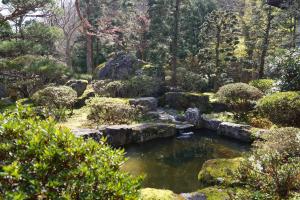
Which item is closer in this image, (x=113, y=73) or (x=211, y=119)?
(x=211, y=119)

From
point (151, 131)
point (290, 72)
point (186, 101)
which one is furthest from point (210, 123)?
point (290, 72)

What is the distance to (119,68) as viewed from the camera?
845 inches

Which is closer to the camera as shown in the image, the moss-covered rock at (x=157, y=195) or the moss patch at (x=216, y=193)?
the moss-covered rock at (x=157, y=195)

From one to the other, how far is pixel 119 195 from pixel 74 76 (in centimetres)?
1714

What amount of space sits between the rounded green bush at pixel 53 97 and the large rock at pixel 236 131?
716 centimetres

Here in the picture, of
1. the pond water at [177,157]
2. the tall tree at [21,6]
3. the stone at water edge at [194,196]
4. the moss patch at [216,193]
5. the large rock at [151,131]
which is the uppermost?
the tall tree at [21,6]

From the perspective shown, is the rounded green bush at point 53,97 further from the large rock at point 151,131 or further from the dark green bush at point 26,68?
the large rock at point 151,131

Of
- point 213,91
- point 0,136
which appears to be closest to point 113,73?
point 213,91

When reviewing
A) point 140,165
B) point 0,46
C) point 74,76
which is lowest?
point 140,165

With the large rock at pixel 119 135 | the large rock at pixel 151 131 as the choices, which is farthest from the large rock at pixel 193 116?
the large rock at pixel 119 135

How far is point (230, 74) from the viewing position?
23.7 meters

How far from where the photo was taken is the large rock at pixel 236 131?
12.5 m

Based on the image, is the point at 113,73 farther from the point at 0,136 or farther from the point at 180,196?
the point at 0,136

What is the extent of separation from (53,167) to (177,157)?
808 cm
